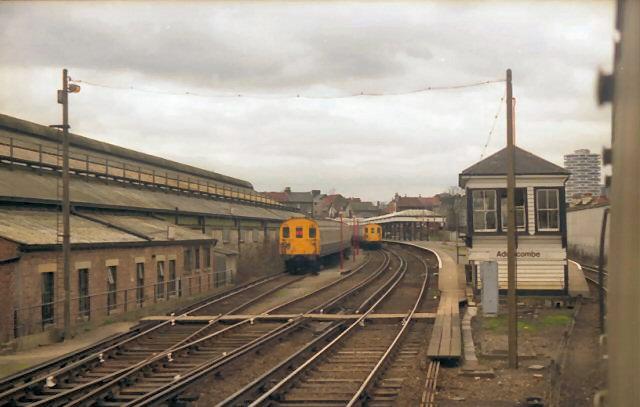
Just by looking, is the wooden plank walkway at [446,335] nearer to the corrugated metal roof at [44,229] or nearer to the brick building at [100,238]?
the brick building at [100,238]

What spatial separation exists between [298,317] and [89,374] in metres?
6.87

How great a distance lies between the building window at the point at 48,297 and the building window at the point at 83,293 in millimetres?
1063

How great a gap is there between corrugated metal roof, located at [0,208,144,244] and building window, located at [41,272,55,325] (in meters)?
0.94

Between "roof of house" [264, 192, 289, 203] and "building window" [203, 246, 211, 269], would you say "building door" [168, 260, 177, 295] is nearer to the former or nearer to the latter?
"building window" [203, 246, 211, 269]

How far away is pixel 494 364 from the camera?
12.5 meters

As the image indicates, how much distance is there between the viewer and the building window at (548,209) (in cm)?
2056

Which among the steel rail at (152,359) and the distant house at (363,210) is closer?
the steel rail at (152,359)

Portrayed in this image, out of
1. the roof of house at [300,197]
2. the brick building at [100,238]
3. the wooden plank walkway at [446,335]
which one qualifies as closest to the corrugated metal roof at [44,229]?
the brick building at [100,238]

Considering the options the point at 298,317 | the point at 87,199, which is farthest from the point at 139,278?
the point at 298,317

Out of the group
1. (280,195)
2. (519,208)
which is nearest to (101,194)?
(519,208)

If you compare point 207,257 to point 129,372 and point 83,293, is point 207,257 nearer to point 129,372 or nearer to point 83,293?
point 83,293

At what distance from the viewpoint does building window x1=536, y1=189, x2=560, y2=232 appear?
20.6 metres

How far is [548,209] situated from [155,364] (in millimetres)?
13680

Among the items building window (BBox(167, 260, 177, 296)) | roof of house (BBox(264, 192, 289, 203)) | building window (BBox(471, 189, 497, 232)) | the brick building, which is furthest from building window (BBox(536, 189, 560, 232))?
roof of house (BBox(264, 192, 289, 203))
